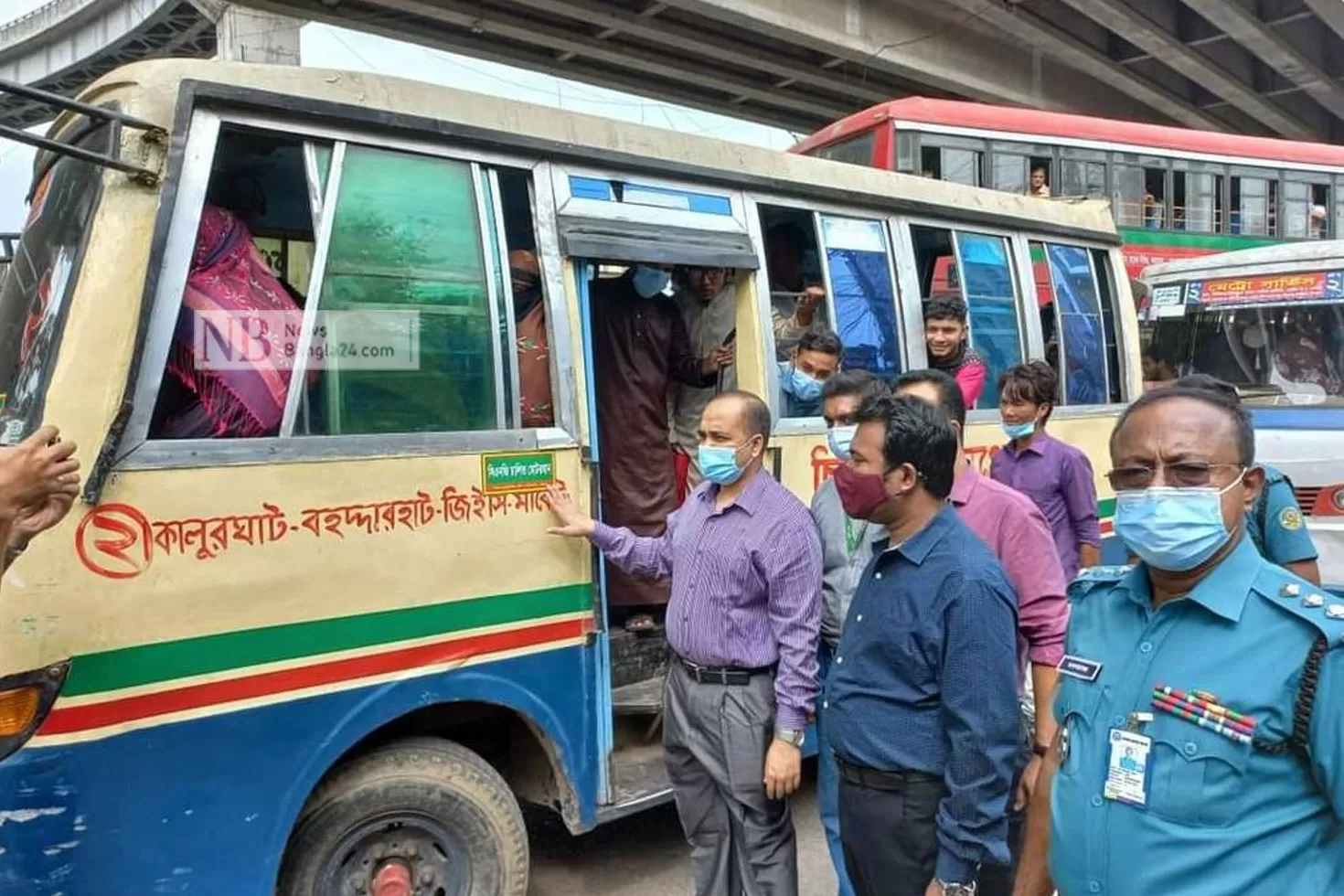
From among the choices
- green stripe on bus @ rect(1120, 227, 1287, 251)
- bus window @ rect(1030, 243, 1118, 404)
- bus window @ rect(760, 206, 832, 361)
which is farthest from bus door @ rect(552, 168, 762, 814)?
green stripe on bus @ rect(1120, 227, 1287, 251)

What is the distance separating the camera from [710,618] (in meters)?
2.75

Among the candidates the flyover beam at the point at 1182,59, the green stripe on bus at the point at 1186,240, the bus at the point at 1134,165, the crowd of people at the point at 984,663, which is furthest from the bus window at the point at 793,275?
the flyover beam at the point at 1182,59

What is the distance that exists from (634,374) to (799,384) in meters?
0.69

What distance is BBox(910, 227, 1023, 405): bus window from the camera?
4.57 metres

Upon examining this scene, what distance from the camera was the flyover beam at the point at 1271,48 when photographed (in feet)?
56.0

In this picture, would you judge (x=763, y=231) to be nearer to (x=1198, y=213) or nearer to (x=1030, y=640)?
(x=1030, y=640)

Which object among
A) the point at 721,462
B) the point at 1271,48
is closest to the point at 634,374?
the point at 721,462

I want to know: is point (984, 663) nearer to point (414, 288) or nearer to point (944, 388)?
point (944, 388)

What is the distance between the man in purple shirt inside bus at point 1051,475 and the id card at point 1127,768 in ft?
8.76

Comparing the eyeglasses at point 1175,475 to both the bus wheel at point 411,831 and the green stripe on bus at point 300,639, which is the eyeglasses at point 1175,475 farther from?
the bus wheel at point 411,831

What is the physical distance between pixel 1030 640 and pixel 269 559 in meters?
2.05

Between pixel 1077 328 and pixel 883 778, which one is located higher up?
pixel 1077 328

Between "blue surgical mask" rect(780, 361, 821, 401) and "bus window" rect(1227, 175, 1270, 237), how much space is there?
39.8 ft

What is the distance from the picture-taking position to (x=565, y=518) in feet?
10.0
